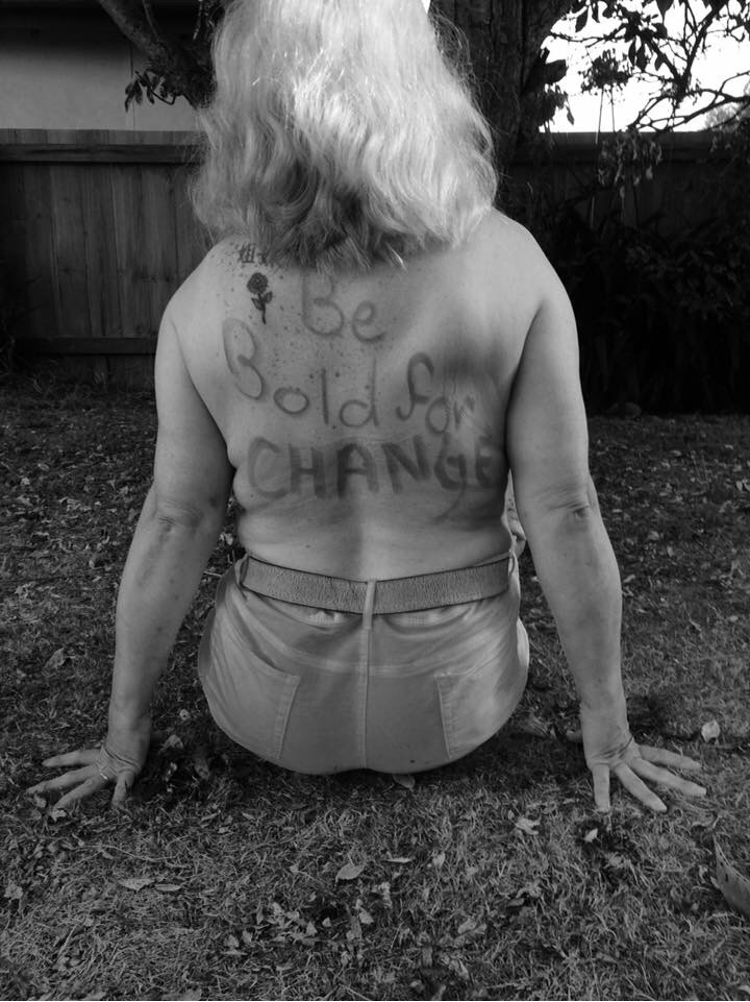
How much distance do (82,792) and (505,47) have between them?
2.26 meters

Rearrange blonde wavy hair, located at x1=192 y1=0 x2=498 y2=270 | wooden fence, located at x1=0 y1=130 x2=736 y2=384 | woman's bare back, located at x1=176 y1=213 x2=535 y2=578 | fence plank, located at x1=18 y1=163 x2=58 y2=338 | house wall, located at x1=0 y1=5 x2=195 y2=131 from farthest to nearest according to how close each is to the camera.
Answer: house wall, located at x1=0 y1=5 x2=195 y2=131, fence plank, located at x1=18 y1=163 x2=58 y2=338, wooden fence, located at x1=0 y1=130 x2=736 y2=384, woman's bare back, located at x1=176 y1=213 x2=535 y2=578, blonde wavy hair, located at x1=192 y1=0 x2=498 y2=270

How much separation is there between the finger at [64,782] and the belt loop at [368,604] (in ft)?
2.31

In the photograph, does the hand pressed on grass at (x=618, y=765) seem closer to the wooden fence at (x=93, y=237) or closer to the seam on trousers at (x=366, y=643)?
the seam on trousers at (x=366, y=643)

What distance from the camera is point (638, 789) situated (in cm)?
192

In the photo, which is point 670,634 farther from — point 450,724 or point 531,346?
point 531,346

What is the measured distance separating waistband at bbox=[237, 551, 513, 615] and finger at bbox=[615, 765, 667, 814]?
47 cm

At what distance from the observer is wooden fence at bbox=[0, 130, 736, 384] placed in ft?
21.1

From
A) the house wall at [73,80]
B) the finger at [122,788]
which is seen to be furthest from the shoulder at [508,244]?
the house wall at [73,80]

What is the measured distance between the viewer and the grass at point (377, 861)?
154cm

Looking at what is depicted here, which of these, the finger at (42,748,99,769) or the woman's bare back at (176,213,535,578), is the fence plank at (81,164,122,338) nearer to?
the finger at (42,748,99,769)

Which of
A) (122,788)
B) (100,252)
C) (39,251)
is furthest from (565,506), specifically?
(39,251)

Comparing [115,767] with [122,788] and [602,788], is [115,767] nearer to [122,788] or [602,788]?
[122,788]

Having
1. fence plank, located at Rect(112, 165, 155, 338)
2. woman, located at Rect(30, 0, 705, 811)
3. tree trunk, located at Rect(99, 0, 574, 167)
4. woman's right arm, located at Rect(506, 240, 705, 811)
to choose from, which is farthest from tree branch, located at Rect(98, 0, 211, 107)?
fence plank, located at Rect(112, 165, 155, 338)

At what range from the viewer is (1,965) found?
1575 millimetres
